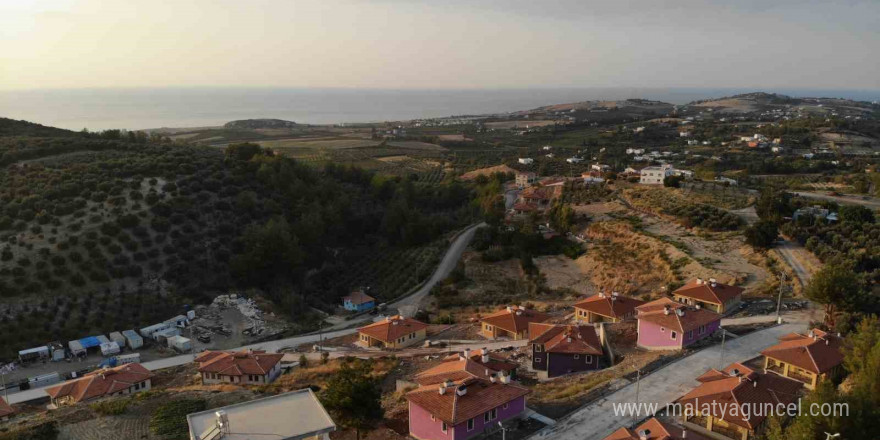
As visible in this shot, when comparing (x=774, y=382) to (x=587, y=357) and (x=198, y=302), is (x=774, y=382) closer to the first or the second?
(x=587, y=357)

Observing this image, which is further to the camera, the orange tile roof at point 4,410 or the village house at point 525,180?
the village house at point 525,180

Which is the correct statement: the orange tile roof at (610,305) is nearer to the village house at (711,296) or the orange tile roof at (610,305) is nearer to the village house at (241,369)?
the village house at (711,296)

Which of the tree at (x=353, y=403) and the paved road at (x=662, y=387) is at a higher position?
the tree at (x=353, y=403)

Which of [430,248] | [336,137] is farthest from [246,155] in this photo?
[336,137]

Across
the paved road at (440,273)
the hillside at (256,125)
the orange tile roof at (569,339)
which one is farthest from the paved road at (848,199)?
the hillside at (256,125)

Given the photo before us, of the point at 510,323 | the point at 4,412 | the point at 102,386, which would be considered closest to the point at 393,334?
the point at 510,323

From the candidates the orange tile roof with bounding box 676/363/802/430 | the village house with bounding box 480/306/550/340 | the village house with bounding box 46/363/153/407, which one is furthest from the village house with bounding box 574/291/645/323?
the village house with bounding box 46/363/153/407

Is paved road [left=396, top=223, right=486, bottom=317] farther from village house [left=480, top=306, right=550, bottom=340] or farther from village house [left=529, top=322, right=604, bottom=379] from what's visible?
village house [left=529, top=322, right=604, bottom=379]
